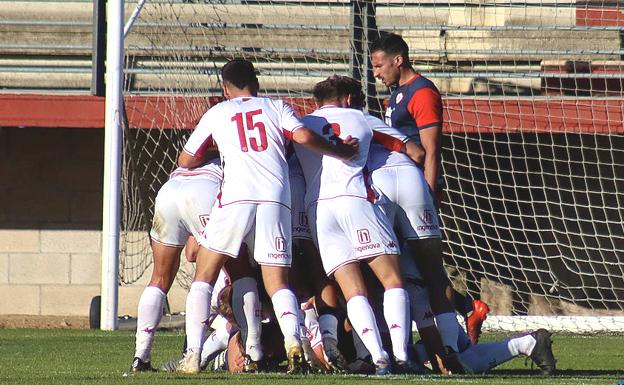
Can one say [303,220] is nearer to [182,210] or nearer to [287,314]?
[182,210]

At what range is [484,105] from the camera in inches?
487

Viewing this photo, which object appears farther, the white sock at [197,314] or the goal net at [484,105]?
the goal net at [484,105]

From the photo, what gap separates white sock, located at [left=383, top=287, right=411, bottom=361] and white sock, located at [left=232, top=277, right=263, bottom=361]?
0.71 metres

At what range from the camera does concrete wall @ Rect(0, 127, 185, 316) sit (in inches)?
539

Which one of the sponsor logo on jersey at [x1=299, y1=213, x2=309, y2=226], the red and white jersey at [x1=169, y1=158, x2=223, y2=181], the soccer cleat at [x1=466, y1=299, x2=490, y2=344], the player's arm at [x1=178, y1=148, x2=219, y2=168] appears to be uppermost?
the player's arm at [x1=178, y1=148, x2=219, y2=168]

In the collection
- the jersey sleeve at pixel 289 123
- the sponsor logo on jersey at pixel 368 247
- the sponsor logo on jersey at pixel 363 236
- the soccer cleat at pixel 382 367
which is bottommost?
the soccer cleat at pixel 382 367

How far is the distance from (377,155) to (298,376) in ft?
5.27

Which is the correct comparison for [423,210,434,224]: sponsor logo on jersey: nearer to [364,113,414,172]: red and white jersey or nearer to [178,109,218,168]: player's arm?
[364,113,414,172]: red and white jersey

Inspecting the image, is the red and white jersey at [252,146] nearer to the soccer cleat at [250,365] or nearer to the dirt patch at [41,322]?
the soccer cleat at [250,365]

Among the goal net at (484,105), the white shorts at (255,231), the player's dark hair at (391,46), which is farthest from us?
the goal net at (484,105)

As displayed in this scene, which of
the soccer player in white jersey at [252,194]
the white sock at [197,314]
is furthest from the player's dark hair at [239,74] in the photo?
the white sock at [197,314]

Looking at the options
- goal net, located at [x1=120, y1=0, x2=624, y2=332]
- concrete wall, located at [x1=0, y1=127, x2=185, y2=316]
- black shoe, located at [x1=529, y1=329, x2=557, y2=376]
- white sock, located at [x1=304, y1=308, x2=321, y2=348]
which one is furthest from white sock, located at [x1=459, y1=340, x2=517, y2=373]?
concrete wall, located at [x1=0, y1=127, x2=185, y2=316]

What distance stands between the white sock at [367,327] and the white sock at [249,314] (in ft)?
1.72

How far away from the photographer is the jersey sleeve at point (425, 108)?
7.30 m
